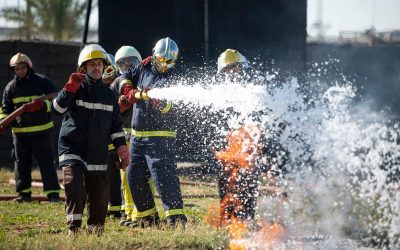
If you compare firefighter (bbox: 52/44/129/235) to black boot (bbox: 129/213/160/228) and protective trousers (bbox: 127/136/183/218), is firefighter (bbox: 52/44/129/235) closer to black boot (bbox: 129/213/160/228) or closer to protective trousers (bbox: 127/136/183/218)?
protective trousers (bbox: 127/136/183/218)

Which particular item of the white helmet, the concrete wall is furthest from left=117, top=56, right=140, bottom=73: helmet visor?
the concrete wall

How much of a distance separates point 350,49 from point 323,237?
17.8 meters

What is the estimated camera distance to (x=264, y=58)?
1495cm

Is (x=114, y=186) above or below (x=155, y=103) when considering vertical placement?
below

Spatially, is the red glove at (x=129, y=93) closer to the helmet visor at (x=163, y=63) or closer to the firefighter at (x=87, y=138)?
the helmet visor at (x=163, y=63)

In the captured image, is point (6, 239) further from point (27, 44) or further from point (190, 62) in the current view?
point (27, 44)

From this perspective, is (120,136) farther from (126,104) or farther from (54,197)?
(54,197)

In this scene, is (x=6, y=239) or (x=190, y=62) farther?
(x=190, y=62)

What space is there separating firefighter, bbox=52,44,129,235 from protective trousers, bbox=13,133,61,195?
348 cm

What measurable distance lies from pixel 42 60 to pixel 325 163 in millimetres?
9596

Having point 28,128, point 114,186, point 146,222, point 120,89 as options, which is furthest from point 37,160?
point 146,222

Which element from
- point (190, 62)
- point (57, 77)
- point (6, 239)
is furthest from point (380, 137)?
point (57, 77)

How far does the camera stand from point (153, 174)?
858 cm

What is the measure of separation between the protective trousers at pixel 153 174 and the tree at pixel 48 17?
63.2 feet
